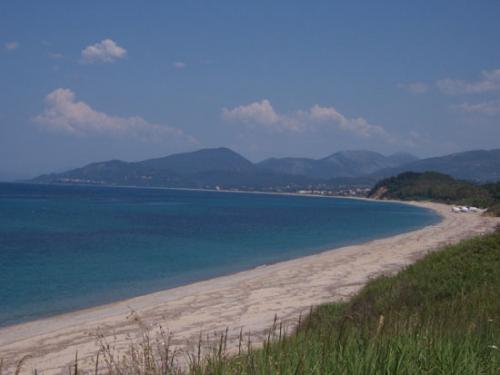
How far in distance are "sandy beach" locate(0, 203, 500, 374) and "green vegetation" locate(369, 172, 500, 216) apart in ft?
163

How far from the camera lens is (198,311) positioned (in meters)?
17.1

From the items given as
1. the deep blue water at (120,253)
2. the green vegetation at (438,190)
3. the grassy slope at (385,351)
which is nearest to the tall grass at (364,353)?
the grassy slope at (385,351)

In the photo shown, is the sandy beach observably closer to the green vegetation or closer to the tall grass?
the tall grass

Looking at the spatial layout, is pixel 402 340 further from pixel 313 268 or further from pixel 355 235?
pixel 355 235

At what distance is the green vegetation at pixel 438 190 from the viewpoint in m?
96.7

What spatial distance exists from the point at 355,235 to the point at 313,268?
890 inches

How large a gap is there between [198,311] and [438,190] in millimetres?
116201

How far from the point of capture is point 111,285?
2386 cm

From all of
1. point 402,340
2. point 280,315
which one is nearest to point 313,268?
point 280,315

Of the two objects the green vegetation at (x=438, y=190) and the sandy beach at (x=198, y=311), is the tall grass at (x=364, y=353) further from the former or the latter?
the green vegetation at (x=438, y=190)

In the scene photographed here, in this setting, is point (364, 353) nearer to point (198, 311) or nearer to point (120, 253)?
point (198, 311)

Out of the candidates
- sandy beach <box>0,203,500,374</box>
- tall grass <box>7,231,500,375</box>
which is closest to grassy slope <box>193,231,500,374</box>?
tall grass <box>7,231,500,375</box>

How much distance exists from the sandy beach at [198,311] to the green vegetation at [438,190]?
163 feet

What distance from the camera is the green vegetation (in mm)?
96688
